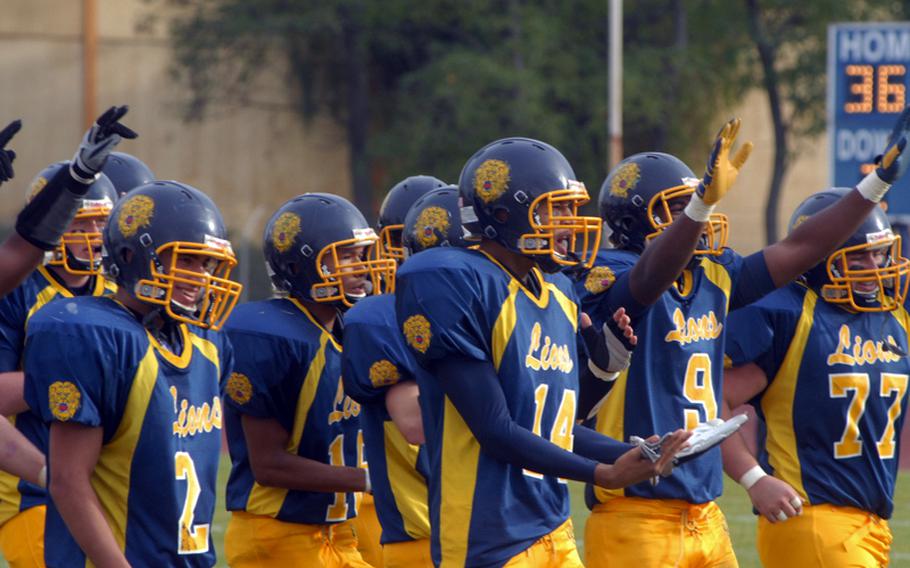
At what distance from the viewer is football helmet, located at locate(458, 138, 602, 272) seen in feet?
13.4

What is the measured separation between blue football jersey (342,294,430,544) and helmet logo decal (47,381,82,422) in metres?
1.06

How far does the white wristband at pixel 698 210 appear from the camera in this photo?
4.23 metres

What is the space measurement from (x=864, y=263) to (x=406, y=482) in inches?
68.4

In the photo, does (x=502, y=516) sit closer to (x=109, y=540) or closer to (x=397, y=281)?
(x=397, y=281)

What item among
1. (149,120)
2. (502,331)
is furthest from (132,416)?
(149,120)

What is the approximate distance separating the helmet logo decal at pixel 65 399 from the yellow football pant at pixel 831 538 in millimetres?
2497

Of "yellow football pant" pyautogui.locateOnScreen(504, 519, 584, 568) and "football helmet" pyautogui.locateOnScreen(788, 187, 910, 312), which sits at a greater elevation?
"football helmet" pyautogui.locateOnScreen(788, 187, 910, 312)

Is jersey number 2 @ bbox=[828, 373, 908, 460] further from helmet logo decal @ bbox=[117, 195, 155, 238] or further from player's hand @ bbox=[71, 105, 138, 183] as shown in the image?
player's hand @ bbox=[71, 105, 138, 183]

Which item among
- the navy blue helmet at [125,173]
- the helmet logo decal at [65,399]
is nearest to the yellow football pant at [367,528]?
the navy blue helmet at [125,173]

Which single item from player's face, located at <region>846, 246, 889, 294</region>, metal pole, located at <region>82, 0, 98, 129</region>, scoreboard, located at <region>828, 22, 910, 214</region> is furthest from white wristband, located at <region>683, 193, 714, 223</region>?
metal pole, located at <region>82, 0, 98, 129</region>

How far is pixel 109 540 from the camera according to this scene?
3.71 metres

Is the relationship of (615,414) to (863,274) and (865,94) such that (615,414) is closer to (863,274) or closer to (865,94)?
(863,274)

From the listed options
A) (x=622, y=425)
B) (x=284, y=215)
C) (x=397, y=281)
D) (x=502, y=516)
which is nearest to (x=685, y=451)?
(x=502, y=516)

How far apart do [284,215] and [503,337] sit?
5.11 feet
